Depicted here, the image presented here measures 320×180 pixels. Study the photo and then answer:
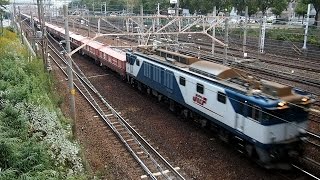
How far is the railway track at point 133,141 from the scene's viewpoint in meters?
14.5

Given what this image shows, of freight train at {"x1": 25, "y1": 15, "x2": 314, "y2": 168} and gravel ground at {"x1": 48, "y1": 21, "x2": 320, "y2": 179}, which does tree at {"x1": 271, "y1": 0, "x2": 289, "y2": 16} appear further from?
gravel ground at {"x1": 48, "y1": 21, "x2": 320, "y2": 179}

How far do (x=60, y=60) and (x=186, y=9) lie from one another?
131ft

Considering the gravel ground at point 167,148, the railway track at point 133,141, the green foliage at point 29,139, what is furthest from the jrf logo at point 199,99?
the green foliage at point 29,139

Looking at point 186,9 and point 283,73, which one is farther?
point 186,9

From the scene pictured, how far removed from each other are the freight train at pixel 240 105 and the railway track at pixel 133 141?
3211 mm

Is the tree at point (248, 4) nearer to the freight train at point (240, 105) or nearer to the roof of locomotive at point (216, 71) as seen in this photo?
the freight train at point (240, 105)

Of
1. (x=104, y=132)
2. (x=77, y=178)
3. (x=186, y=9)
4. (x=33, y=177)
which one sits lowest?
(x=104, y=132)

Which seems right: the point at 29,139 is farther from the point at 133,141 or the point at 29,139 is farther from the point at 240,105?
the point at 240,105

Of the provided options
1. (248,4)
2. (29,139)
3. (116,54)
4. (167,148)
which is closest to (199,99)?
(167,148)

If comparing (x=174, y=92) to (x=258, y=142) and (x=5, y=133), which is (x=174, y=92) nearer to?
(x=258, y=142)

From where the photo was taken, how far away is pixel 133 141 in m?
17.6

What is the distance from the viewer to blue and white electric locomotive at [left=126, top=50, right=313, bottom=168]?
13281mm

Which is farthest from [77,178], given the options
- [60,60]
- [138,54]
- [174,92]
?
[60,60]

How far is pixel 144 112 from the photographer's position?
72.3ft
